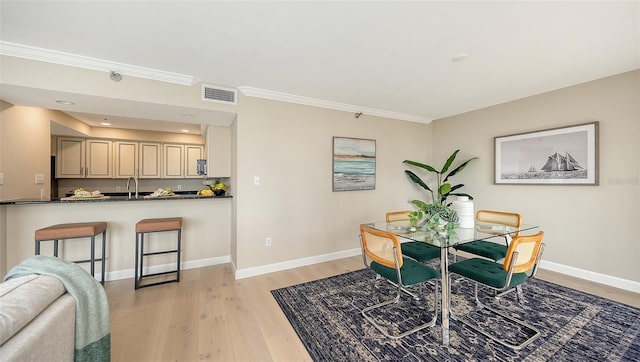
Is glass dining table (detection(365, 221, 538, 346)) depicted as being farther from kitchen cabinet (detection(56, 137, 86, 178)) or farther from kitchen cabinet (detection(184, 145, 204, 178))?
kitchen cabinet (detection(56, 137, 86, 178))

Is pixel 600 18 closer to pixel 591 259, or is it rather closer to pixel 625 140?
pixel 625 140

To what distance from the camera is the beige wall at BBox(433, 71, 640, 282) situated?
264 cm

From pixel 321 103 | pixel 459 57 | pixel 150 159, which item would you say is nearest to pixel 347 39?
pixel 459 57

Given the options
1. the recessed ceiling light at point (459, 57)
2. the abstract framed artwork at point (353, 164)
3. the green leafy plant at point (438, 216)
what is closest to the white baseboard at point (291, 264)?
the abstract framed artwork at point (353, 164)

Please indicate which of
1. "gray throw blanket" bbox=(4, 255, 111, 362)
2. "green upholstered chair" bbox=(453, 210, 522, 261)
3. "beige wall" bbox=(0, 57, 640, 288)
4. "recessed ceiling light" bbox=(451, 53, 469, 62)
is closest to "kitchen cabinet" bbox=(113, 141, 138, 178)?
"beige wall" bbox=(0, 57, 640, 288)

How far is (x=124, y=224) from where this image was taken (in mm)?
3035

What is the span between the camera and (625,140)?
2.67 meters

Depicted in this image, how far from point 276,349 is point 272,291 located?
942mm

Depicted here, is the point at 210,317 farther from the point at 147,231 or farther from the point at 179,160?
the point at 179,160

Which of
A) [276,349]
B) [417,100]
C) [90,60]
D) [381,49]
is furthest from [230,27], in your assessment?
[417,100]

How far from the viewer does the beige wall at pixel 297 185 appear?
123 inches

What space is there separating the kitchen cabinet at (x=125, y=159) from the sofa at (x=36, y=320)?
5072mm

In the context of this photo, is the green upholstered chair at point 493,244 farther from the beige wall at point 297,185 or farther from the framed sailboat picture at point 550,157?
the beige wall at point 297,185

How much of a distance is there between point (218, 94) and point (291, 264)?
8.27 ft
